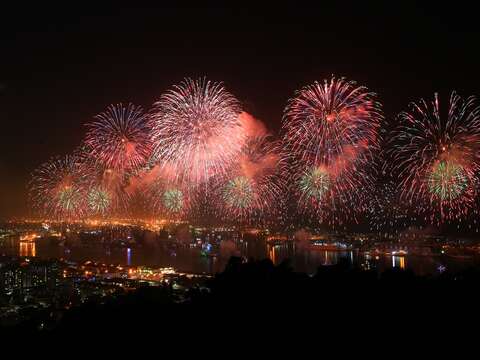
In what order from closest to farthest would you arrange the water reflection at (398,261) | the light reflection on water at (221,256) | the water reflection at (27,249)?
1. the water reflection at (398,261)
2. the light reflection on water at (221,256)
3. the water reflection at (27,249)

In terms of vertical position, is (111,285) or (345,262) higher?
(345,262)

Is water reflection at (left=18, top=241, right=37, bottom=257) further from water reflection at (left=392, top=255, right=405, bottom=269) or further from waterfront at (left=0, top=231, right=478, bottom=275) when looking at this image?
water reflection at (left=392, top=255, right=405, bottom=269)

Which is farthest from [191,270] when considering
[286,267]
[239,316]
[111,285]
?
[239,316]

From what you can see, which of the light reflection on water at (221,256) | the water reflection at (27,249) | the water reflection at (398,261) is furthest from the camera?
the water reflection at (27,249)

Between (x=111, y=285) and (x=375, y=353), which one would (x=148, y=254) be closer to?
(x=111, y=285)

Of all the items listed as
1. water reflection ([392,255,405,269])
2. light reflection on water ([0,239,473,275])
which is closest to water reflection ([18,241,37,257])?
light reflection on water ([0,239,473,275])

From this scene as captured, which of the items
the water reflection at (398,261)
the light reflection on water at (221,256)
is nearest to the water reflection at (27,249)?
the light reflection on water at (221,256)

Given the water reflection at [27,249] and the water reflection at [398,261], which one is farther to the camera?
the water reflection at [27,249]

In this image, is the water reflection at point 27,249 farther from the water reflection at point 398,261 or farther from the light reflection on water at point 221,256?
the water reflection at point 398,261
